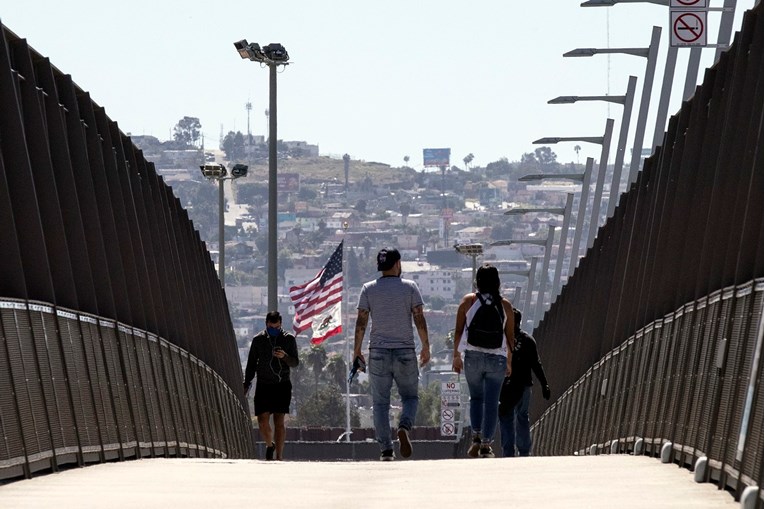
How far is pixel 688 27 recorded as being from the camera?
81.5ft

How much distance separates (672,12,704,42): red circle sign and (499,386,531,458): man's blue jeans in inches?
319

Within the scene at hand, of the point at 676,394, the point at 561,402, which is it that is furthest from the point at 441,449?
the point at 676,394

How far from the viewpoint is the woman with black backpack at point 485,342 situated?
1562 centimetres

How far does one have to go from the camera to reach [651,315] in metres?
18.5

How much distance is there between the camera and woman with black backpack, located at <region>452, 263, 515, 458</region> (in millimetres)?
15617

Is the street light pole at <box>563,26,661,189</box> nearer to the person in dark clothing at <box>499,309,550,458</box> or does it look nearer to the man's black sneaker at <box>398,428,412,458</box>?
the person in dark clothing at <box>499,309,550,458</box>

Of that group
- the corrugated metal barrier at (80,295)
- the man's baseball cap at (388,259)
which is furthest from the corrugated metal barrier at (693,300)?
the corrugated metal barrier at (80,295)

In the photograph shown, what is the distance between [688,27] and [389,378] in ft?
34.6

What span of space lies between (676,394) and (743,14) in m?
2.80

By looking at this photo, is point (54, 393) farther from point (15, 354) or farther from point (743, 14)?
point (743, 14)

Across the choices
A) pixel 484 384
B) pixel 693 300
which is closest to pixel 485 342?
pixel 484 384

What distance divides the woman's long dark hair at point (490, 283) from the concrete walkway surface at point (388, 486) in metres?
2.02

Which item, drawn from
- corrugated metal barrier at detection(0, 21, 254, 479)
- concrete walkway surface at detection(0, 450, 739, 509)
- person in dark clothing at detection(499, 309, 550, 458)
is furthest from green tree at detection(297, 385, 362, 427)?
concrete walkway surface at detection(0, 450, 739, 509)

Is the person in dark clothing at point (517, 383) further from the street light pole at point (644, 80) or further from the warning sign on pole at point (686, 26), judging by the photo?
the street light pole at point (644, 80)
